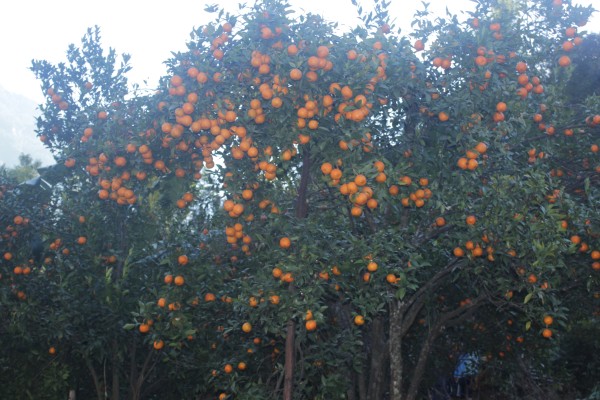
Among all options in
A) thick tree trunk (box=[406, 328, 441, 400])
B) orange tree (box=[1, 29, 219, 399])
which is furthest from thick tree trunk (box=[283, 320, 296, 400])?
thick tree trunk (box=[406, 328, 441, 400])

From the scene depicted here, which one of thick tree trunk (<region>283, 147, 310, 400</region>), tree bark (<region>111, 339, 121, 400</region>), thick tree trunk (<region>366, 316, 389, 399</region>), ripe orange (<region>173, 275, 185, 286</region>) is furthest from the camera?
tree bark (<region>111, 339, 121, 400</region>)

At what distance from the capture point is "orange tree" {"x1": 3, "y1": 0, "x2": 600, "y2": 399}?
4.57m

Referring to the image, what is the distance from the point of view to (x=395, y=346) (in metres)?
6.20

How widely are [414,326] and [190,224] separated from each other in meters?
3.64

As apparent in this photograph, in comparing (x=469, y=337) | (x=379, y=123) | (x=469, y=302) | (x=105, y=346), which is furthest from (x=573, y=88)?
(x=105, y=346)

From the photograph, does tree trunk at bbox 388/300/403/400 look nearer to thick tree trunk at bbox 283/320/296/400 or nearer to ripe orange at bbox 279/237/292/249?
thick tree trunk at bbox 283/320/296/400

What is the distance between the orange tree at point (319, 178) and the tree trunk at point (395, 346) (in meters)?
0.02

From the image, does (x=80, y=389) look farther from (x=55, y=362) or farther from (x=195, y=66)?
(x=195, y=66)

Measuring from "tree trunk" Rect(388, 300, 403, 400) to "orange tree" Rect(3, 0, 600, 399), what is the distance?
0.07 ft

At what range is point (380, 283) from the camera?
4988 mm

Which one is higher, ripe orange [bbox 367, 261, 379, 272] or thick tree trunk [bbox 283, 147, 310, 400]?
ripe orange [bbox 367, 261, 379, 272]

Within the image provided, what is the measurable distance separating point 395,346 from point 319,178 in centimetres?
195

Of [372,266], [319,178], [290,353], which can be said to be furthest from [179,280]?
[372,266]

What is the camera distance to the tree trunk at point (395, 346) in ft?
20.4
